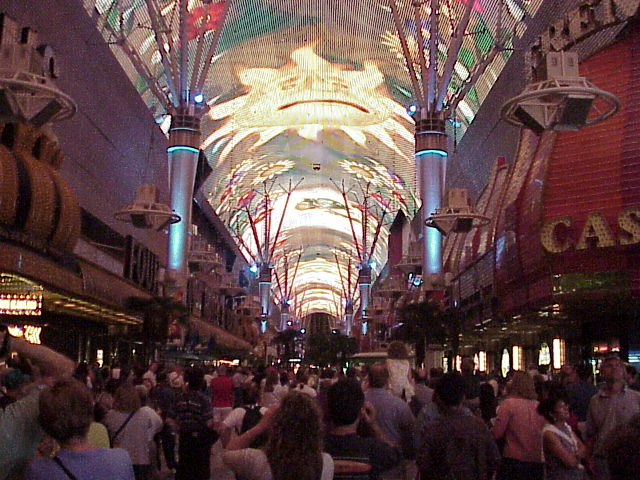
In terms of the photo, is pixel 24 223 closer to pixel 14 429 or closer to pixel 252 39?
pixel 14 429

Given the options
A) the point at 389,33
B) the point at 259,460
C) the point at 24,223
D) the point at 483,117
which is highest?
the point at 389,33

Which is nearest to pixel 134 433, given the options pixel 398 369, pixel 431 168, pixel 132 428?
pixel 132 428

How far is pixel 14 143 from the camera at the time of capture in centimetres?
1788

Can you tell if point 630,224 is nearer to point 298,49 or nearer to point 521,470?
point 521,470

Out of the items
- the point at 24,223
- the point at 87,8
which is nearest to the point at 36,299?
the point at 24,223

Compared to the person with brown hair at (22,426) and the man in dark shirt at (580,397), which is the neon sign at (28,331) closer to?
the man in dark shirt at (580,397)

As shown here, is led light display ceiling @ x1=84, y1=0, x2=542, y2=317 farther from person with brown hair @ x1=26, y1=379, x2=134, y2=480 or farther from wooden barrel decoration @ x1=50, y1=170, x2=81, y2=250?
person with brown hair @ x1=26, y1=379, x2=134, y2=480

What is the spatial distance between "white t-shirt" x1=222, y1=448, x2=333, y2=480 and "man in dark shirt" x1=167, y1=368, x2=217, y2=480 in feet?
14.5

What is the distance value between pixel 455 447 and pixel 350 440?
105 cm

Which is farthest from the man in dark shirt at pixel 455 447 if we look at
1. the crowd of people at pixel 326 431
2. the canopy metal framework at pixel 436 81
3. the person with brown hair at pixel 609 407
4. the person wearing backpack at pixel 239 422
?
the canopy metal framework at pixel 436 81

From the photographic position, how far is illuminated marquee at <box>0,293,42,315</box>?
18.4m

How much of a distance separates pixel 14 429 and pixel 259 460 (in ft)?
3.50

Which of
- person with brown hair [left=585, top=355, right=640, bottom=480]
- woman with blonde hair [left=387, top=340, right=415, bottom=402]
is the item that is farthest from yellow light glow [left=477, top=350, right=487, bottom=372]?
person with brown hair [left=585, top=355, right=640, bottom=480]

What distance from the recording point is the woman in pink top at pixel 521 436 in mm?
6621
